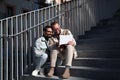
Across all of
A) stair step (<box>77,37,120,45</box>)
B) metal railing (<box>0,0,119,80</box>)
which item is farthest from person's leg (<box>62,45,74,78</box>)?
stair step (<box>77,37,120,45</box>)

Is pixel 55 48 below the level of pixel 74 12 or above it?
below

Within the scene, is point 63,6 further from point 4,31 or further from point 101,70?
point 101,70

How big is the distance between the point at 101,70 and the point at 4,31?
Result: 7.41ft

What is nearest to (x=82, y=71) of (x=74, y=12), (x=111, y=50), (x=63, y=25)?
(x=111, y=50)

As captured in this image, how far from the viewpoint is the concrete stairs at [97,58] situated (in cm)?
714

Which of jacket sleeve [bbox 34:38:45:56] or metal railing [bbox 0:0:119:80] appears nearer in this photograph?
jacket sleeve [bbox 34:38:45:56]

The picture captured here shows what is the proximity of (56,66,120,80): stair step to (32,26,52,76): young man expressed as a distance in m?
0.37

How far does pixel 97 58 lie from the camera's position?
25.4 ft

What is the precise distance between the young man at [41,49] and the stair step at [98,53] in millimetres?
827

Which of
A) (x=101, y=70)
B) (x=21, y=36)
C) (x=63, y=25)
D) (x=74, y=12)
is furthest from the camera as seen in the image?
(x=74, y=12)

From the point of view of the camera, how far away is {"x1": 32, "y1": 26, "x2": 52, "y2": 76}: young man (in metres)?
7.70

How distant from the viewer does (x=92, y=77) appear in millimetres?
7184

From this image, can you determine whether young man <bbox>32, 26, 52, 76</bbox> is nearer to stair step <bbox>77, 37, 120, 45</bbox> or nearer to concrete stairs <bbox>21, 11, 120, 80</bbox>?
concrete stairs <bbox>21, 11, 120, 80</bbox>

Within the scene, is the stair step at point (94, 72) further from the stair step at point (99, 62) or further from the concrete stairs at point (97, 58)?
the stair step at point (99, 62)
